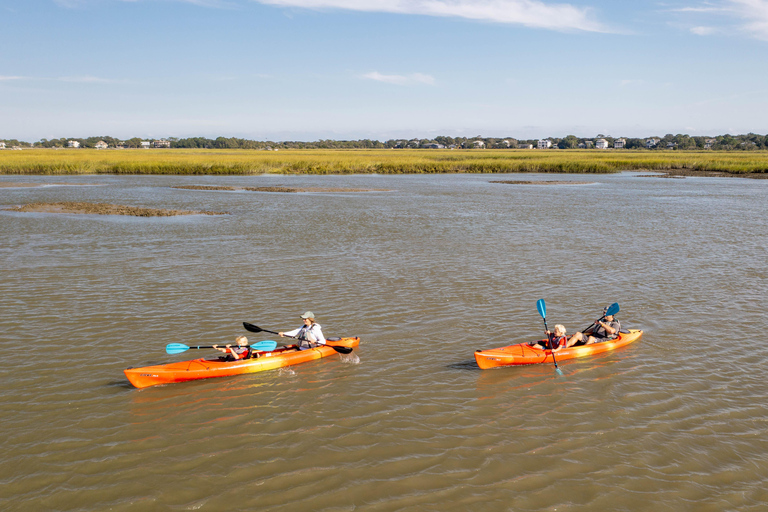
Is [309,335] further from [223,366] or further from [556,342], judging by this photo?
[556,342]

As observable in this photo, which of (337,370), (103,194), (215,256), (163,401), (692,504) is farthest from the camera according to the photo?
(103,194)

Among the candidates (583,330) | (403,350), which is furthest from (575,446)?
(583,330)

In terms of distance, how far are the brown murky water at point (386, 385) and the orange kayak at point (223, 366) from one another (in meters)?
0.19

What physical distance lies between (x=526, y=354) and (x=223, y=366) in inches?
220

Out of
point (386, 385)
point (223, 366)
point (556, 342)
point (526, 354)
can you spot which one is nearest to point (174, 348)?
point (223, 366)

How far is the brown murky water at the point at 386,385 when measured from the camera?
668 centimetres

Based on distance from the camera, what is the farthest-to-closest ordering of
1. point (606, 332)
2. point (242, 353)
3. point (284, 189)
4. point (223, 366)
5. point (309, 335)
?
1. point (284, 189)
2. point (606, 332)
3. point (309, 335)
4. point (242, 353)
5. point (223, 366)

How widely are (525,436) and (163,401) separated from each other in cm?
573

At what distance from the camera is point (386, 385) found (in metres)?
9.41

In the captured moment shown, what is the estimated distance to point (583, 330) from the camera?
1200cm

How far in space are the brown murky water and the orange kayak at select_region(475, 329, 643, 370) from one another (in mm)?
181

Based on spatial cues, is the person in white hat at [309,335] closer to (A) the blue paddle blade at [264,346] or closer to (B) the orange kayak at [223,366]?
(B) the orange kayak at [223,366]

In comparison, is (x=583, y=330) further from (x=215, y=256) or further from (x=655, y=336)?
(x=215, y=256)

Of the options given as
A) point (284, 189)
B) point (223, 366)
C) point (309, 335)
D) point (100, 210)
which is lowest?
point (223, 366)
